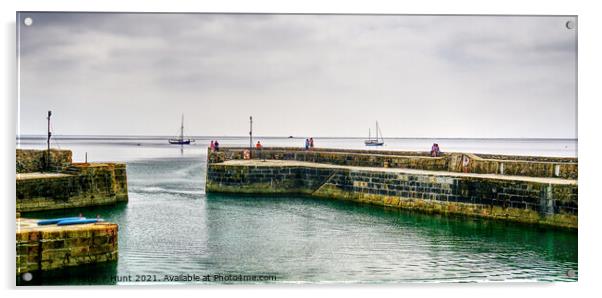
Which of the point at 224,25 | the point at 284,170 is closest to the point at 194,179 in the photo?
the point at 284,170

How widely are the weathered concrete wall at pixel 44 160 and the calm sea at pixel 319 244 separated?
59 centimetres

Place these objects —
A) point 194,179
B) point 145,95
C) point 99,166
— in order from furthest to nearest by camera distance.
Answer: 1. point 194,179
2. point 99,166
3. point 145,95

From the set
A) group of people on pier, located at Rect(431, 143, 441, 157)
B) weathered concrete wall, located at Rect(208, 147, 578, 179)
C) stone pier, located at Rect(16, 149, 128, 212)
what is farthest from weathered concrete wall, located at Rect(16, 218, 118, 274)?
group of people on pier, located at Rect(431, 143, 441, 157)

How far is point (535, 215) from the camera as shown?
12.6 m

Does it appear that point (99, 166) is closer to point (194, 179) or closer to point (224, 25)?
point (224, 25)

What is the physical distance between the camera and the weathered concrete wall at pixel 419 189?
12273 millimetres

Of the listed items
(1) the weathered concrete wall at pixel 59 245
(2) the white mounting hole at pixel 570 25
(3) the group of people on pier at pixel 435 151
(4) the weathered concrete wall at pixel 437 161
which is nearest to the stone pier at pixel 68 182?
(1) the weathered concrete wall at pixel 59 245

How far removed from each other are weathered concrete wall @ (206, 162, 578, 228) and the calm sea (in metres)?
0.41

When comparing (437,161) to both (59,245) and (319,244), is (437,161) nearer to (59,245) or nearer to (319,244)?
(319,244)

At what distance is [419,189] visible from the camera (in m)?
14.9

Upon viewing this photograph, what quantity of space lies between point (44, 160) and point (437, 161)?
31.7 feet

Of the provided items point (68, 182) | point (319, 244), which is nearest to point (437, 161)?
point (319, 244)
